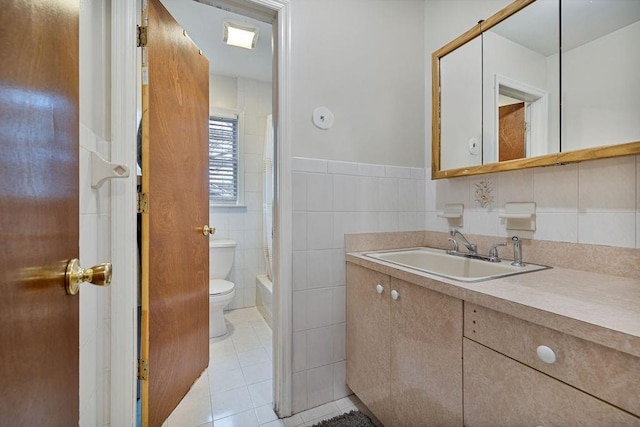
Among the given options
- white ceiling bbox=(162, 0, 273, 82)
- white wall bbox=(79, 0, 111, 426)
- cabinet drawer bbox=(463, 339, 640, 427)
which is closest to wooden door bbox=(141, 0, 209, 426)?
white wall bbox=(79, 0, 111, 426)

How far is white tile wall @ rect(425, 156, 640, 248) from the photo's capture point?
980 mm

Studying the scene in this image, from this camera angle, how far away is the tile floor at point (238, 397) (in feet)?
4.50

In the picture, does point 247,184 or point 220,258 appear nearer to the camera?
point 220,258

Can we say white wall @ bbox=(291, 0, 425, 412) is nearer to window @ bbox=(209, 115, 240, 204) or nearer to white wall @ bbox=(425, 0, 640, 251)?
white wall @ bbox=(425, 0, 640, 251)

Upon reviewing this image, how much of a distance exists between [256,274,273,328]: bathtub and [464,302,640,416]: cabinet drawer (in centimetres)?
185

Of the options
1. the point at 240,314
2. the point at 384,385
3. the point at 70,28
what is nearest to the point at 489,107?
the point at 384,385

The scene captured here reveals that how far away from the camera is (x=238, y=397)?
1.54 meters

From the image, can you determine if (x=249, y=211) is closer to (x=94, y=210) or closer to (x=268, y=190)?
(x=268, y=190)

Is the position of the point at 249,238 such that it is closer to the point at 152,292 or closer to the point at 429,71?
the point at 152,292

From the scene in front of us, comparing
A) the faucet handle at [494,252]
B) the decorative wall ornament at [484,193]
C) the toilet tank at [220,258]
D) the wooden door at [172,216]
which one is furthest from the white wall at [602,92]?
the toilet tank at [220,258]

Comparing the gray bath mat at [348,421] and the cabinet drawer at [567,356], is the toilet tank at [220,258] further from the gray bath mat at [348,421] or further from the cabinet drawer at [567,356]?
the cabinet drawer at [567,356]

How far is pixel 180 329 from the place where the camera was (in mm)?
1469

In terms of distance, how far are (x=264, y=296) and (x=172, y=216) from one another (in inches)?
59.1

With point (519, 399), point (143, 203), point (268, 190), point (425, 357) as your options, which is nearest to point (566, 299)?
point (519, 399)
